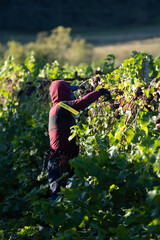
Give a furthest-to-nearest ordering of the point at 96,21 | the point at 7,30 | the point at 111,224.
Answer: the point at 96,21
the point at 7,30
the point at 111,224

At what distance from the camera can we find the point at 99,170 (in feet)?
9.41

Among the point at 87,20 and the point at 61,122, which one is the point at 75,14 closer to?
the point at 87,20

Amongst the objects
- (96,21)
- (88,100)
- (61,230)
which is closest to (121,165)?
(61,230)

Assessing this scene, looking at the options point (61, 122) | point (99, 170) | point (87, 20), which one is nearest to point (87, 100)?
point (61, 122)

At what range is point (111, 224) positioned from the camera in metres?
3.04

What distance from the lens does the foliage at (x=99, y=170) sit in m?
2.70

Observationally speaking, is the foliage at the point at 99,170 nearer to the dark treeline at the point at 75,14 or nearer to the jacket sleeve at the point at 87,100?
the jacket sleeve at the point at 87,100

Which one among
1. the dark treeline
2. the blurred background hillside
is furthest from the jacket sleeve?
the dark treeline

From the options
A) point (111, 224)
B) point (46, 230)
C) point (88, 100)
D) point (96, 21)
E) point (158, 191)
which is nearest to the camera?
point (158, 191)

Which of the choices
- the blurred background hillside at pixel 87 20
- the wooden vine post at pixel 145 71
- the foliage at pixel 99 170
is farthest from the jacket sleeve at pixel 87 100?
the blurred background hillside at pixel 87 20

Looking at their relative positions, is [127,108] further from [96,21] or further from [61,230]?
[96,21]

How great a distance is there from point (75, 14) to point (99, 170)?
11017 centimetres

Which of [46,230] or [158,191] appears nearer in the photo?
[158,191]

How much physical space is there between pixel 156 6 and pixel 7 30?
37.7 m
